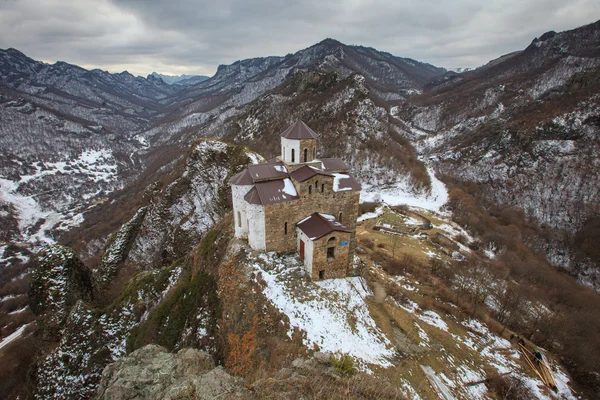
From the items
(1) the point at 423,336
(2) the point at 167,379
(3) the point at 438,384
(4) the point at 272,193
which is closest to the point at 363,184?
(4) the point at 272,193

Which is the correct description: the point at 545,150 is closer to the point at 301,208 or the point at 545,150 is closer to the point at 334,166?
the point at 334,166

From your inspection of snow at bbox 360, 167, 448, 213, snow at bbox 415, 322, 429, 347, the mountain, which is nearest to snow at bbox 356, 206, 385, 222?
snow at bbox 360, 167, 448, 213

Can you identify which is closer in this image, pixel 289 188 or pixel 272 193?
pixel 272 193

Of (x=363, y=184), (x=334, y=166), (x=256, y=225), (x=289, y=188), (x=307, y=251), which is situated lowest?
(x=363, y=184)

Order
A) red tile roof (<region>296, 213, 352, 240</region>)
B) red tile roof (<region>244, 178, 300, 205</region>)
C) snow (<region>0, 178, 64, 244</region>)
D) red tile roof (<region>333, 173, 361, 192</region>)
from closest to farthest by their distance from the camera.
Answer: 1. red tile roof (<region>296, 213, 352, 240</region>)
2. red tile roof (<region>244, 178, 300, 205</region>)
3. red tile roof (<region>333, 173, 361, 192</region>)
4. snow (<region>0, 178, 64, 244</region>)

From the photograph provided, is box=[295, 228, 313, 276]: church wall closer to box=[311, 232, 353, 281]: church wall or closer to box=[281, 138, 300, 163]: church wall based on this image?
box=[311, 232, 353, 281]: church wall
